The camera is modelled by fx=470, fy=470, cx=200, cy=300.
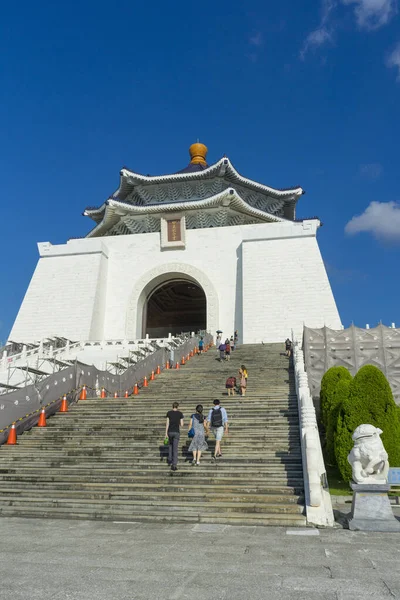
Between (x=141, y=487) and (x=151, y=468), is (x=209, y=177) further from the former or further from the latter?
(x=141, y=487)

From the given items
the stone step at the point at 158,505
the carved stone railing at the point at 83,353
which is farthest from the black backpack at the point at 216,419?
the carved stone railing at the point at 83,353

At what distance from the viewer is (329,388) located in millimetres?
12875

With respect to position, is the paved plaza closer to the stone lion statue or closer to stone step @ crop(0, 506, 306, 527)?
stone step @ crop(0, 506, 306, 527)

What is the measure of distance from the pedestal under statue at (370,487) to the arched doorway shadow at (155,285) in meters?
19.8

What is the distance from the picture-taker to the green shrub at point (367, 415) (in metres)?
9.88

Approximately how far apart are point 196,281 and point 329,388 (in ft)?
51.2

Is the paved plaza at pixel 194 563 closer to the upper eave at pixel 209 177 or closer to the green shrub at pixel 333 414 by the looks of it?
the green shrub at pixel 333 414

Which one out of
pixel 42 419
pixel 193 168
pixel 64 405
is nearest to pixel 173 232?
pixel 193 168

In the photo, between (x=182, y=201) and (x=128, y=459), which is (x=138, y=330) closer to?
(x=182, y=201)

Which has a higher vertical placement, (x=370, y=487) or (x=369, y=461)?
(x=369, y=461)

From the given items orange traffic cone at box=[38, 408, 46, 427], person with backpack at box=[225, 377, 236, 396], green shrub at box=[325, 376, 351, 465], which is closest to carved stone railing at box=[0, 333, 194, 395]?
person with backpack at box=[225, 377, 236, 396]

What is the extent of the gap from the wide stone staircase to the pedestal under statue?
2.52 ft

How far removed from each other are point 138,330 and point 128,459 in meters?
18.9

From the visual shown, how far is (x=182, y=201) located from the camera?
1188 inches
